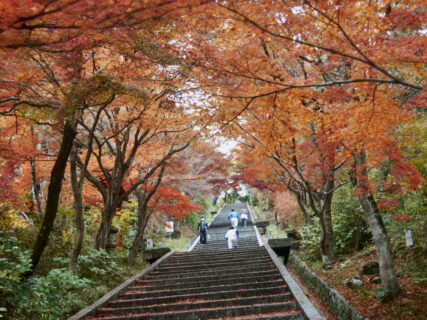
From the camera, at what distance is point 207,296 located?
650 cm

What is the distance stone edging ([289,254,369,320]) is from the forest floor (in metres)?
0.22

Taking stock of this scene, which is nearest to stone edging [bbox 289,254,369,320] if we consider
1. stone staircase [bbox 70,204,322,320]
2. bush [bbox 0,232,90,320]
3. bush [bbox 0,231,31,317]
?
stone staircase [bbox 70,204,322,320]

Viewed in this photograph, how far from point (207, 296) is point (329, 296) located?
3.38 meters

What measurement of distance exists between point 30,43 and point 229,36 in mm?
4245

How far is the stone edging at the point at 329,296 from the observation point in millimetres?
6368

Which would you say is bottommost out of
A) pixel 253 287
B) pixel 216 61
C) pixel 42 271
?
pixel 253 287

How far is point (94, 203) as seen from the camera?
1488 cm

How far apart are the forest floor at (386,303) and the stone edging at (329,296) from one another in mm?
220

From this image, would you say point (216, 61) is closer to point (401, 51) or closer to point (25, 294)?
point (401, 51)

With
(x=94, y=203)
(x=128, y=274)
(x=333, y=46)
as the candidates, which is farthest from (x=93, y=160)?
(x=333, y=46)

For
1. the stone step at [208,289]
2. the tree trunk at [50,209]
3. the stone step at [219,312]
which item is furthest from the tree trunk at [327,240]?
the tree trunk at [50,209]

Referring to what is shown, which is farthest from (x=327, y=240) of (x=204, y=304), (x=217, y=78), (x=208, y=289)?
(x=217, y=78)

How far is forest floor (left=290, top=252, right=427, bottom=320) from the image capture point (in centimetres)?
576

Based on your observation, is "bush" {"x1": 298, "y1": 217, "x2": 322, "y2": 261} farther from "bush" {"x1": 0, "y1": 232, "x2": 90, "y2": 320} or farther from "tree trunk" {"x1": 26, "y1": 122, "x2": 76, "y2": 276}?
"tree trunk" {"x1": 26, "y1": 122, "x2": 76, "y2": 276}
